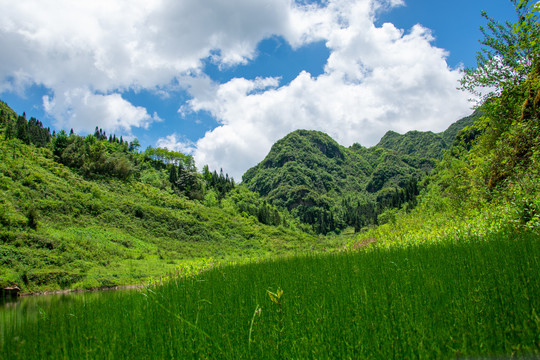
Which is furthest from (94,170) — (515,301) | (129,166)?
(515,301)

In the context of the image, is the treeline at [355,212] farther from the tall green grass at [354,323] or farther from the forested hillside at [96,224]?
the tall green grass at [354,323]

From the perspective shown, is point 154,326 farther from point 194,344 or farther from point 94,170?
point 94,170

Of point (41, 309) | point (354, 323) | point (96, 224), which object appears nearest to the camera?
point (354, 323)

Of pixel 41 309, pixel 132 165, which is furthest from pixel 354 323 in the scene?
pixel 132 165

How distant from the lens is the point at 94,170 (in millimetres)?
53094

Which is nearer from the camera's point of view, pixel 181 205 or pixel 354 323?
pixel 354 323

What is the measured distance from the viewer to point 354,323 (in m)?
3.09

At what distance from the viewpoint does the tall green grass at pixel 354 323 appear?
2.44 metres

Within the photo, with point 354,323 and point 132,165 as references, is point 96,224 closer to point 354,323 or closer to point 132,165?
point 132,165

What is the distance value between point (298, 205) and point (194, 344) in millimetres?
150601

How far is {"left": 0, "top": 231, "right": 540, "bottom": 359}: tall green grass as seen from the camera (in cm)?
244

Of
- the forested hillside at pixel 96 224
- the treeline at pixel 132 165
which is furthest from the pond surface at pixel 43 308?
the treeline at pixel 132 165

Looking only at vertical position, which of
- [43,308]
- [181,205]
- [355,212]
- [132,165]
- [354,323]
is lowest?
[43,308]

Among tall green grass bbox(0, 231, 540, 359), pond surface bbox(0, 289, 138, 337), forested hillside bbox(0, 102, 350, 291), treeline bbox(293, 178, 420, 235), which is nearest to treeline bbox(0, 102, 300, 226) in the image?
forested hillside bbox(0, 102, 350, 291)
